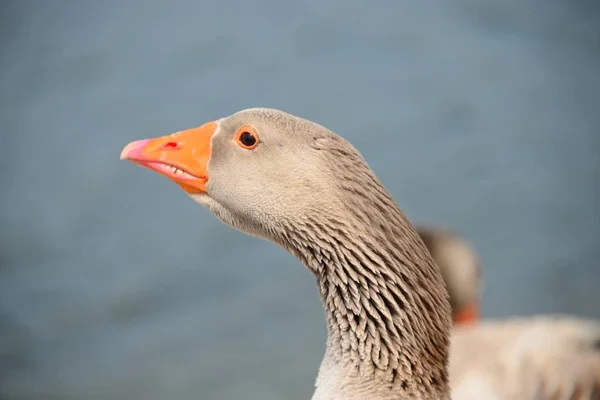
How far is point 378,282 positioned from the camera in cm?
229

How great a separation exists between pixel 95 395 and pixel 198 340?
749 millimetres

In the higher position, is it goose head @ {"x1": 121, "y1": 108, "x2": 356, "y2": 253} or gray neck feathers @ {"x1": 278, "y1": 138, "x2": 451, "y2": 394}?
→ goose head @ {"x1": 121, "y1": 108, "x2": 356, "y2": 253}

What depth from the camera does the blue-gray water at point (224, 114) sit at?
598 cm

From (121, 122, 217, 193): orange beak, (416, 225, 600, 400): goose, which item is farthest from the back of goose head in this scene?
(121, 122, 217, 193): orange beak

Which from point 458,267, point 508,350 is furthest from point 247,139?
point 458,267

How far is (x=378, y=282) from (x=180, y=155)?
670 mm

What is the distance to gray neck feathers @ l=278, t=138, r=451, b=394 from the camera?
229 cm

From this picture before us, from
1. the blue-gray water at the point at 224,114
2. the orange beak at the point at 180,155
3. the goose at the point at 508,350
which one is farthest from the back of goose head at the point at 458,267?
the orange beak at the point at 180,155

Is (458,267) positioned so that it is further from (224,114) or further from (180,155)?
(180,155)

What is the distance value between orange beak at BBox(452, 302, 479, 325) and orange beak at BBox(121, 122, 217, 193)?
363 cm

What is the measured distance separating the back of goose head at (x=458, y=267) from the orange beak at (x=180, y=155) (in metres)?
3.33

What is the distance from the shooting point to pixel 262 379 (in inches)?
224

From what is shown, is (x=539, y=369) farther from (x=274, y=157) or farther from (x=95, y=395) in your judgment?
(x=95, y=395)

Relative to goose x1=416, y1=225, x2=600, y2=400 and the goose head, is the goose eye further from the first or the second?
goose x1=416, y1=225, x2=600, y2=400
